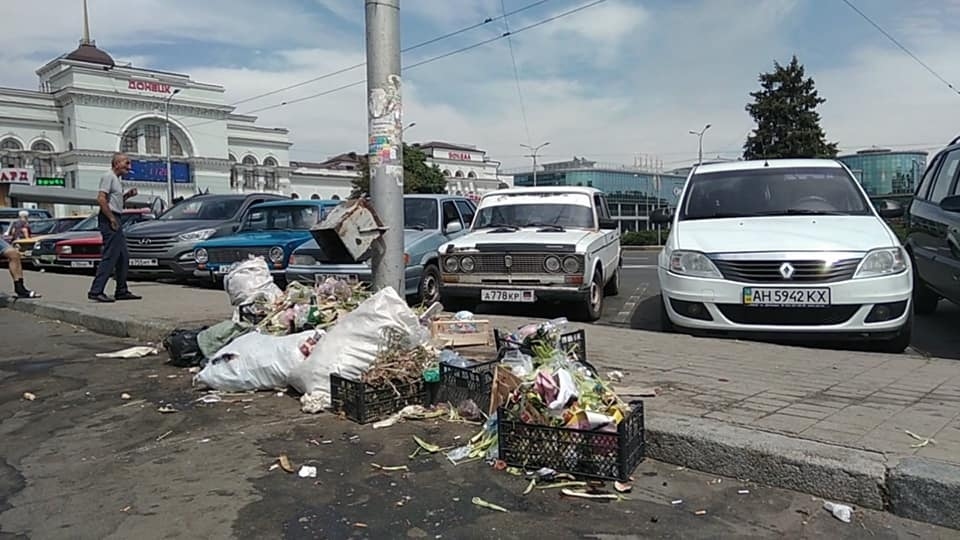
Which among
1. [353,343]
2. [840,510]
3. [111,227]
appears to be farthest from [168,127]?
[840,510]

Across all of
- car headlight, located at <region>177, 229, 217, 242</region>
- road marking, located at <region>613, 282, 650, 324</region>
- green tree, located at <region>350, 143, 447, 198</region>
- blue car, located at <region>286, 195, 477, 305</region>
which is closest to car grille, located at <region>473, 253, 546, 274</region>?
blue car, located at <region>286, 195, 477, 305</region>

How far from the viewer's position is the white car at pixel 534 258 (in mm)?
8219

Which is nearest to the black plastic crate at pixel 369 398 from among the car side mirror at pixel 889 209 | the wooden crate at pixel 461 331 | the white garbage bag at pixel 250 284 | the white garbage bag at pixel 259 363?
the white garbage bag at pixel 259 363

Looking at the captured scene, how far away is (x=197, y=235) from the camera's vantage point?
42.6 ft

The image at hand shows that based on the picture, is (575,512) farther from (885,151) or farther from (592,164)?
(592,164)

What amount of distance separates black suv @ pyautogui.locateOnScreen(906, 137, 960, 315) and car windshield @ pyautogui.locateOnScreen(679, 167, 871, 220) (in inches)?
28.4

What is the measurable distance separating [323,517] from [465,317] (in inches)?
135

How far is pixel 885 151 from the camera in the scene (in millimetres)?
66125

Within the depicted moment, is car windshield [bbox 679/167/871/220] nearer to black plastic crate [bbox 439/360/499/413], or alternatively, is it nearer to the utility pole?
the utility pole

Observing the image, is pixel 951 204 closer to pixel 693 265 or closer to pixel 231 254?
pixel 693 265

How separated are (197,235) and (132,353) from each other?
655cm

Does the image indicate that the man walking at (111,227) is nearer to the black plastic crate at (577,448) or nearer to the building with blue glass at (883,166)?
the black plastic crate at (577,448)

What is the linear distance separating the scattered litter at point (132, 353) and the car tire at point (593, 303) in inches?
178

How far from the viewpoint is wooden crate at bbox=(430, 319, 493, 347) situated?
6.18 meters
